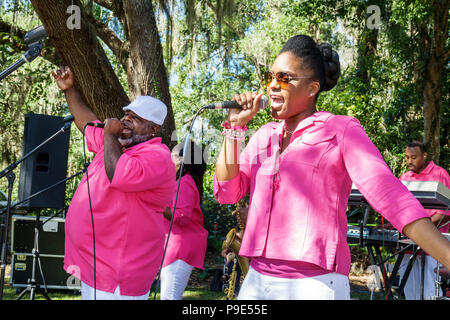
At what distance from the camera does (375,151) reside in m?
2.00

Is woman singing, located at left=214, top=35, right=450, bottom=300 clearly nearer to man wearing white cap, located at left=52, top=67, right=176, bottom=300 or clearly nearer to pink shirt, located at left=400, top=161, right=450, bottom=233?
man wearing white cap, located at left=52, top=67, right=176, bottom=300

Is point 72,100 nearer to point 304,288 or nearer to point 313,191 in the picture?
point 313,191

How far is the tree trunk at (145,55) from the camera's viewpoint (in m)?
6.82

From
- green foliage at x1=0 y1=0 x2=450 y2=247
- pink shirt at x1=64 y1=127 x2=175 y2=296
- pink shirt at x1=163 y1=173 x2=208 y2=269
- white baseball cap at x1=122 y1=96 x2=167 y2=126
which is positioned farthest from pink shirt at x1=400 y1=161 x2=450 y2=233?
pink shirt at x1=64 y1=127 x2=175 y2=296

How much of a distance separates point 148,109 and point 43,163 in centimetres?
265

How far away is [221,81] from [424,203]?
17981 mm

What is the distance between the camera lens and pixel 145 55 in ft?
22.5

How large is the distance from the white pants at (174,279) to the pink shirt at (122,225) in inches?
50.6

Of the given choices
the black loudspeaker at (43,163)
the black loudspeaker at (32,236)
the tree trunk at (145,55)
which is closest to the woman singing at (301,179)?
the black loudspeaker at (43,163)

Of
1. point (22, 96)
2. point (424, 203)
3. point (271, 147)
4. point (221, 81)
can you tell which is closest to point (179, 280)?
point (424, 203)

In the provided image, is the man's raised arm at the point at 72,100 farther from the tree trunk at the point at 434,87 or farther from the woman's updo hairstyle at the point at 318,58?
the tree trunk at the point at 434,87

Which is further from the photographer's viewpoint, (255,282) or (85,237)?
(85,237)

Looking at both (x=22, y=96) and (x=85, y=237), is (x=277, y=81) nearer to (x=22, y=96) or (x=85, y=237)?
(x=85, y=237)
